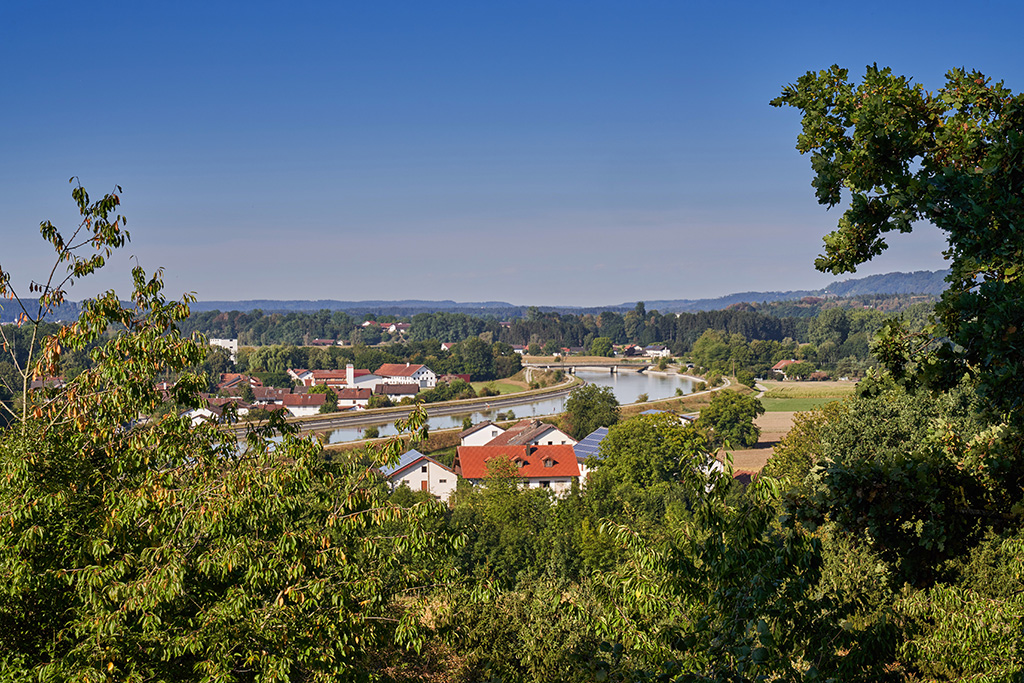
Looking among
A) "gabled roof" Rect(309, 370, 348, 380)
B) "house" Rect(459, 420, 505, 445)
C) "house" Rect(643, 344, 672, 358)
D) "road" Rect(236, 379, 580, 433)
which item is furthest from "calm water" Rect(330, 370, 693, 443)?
"house" Rect(643, 344, 672, 358)

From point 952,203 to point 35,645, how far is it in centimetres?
676

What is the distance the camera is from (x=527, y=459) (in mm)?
37250

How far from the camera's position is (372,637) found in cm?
580

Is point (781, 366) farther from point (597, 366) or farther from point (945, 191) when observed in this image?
point (945, 191)

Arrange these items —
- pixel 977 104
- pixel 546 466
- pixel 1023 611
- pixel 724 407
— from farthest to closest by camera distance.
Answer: pixel 724 407 → pixel 546 466 → pixel 1023 611 → pixel 977 104

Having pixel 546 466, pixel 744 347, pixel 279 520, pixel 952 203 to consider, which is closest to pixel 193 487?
pixel 279 520

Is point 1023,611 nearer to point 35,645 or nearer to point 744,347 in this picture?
point 35,645

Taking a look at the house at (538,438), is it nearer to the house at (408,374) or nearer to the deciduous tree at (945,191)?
the deciduous tree at (945,191)

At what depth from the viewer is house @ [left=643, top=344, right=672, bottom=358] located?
144 m

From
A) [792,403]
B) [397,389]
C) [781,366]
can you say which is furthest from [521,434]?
[781,366]

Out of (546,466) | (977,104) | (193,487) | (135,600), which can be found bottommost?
(546,466)

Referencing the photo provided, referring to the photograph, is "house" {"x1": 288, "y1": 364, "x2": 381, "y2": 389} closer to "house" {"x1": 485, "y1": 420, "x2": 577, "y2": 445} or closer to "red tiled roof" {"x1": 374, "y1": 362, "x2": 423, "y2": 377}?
"red tiled roof" {"x1": 374, "y1": 362, "x2": 423, "y2": 377}

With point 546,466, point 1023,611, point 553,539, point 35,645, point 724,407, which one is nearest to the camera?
point 35,645

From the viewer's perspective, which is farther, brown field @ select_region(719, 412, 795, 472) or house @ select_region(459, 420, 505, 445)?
house @ select_region(459, 420, 505, 445)
